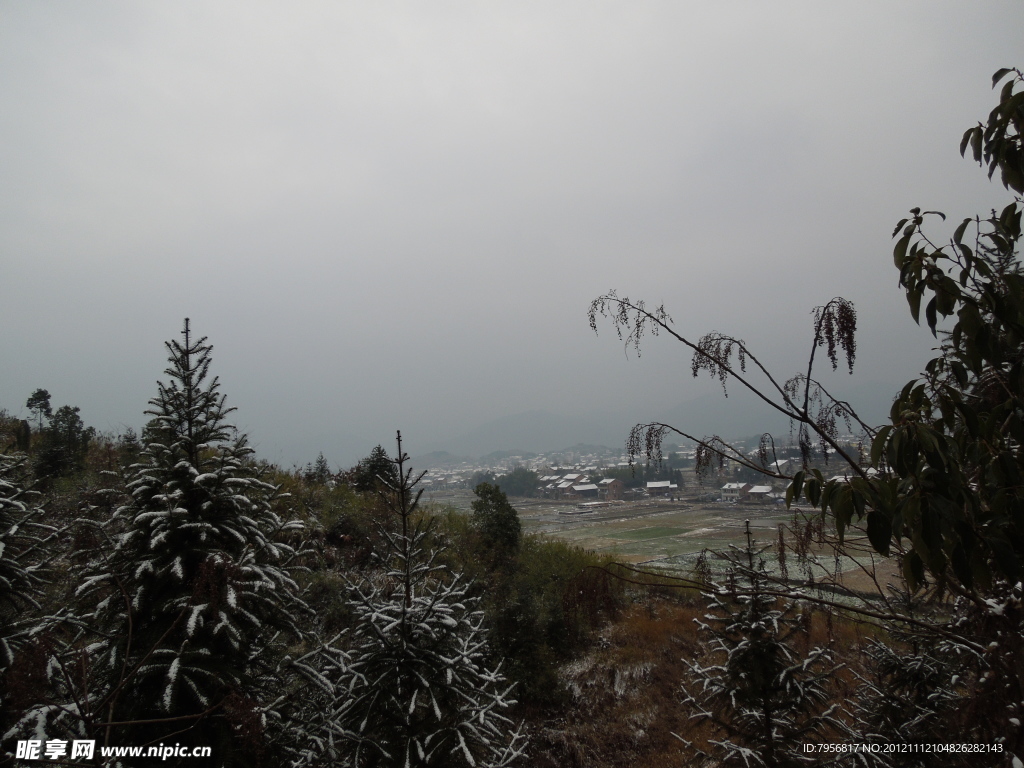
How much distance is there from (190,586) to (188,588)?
0.02 metres

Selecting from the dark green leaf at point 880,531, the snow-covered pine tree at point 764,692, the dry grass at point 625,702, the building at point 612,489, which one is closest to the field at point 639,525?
the building at point 612,489

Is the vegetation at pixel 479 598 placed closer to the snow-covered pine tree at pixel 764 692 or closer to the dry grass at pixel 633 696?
the snow-covered pine tree at pixel 764 692

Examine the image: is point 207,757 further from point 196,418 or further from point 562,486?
point 562,486

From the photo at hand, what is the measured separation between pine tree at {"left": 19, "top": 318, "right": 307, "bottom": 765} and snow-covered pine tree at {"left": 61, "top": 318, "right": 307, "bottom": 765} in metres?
0.01

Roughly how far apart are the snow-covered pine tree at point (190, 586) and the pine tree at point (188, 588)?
0.04ft

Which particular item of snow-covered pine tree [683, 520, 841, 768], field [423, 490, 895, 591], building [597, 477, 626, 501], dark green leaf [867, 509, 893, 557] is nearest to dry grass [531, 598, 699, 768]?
field [423, 490, 895, 591]

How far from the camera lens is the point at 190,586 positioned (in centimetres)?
487

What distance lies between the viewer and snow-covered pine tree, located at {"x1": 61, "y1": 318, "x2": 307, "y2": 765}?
439 centimetres

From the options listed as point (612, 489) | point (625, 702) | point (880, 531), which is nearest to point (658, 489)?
point (625, 702)

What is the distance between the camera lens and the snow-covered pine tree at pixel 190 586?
4387 mm

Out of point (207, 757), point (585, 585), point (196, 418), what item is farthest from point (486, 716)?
point (196, 418)

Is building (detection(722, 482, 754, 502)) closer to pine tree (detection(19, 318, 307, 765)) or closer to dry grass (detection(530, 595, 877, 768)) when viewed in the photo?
dry grass (detection(530, 595, 877, 768))

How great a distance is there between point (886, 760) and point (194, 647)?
731 centimetres

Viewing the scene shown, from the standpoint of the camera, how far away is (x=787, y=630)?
7.19 metres
